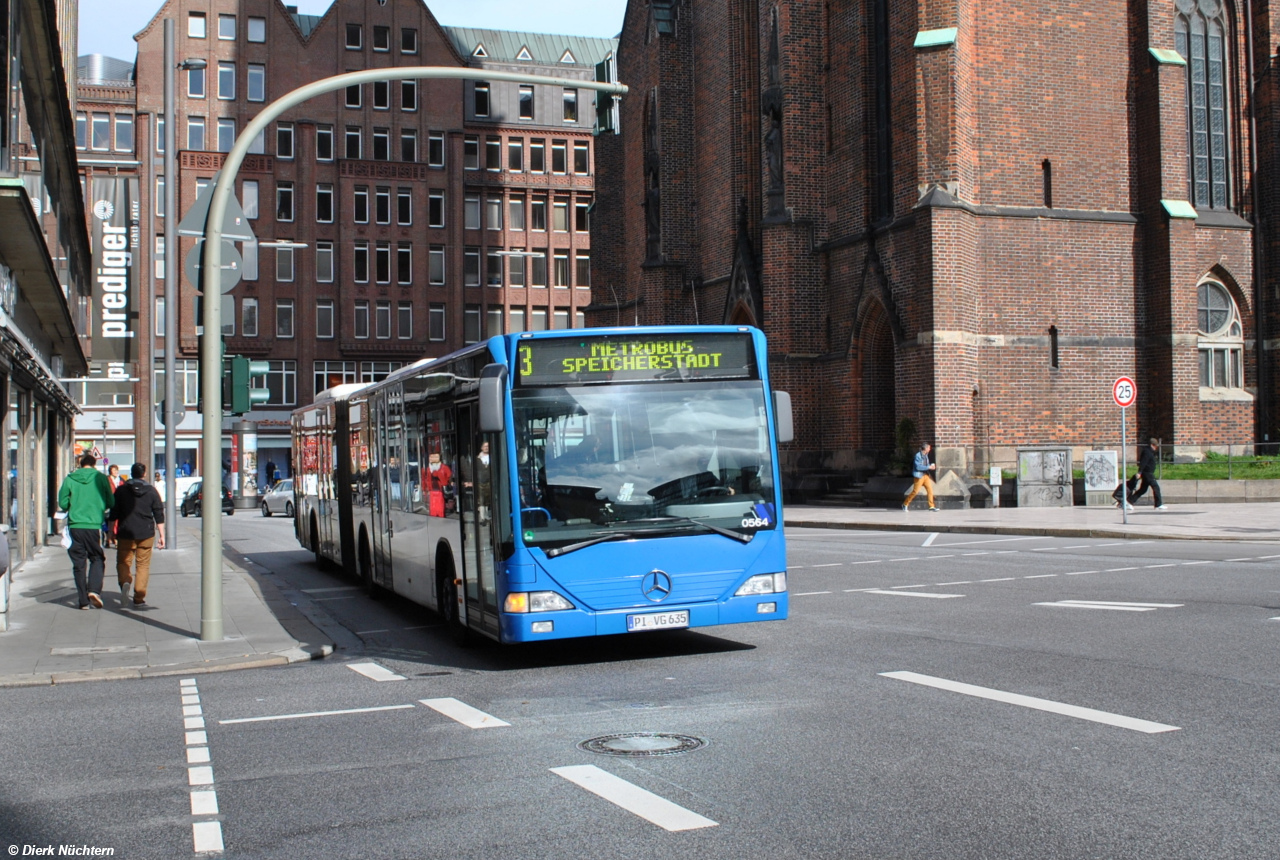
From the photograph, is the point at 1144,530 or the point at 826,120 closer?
the point at 1144,530

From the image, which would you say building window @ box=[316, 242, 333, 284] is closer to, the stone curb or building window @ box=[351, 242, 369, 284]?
building window @ box=[351, 242, 369, 284]

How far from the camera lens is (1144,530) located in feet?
73.3

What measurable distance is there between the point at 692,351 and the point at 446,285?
62746mm

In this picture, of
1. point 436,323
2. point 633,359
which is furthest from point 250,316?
point 633,359

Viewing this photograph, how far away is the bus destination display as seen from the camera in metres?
10.2

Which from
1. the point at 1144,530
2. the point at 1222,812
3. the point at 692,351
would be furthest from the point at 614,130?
the point at 1144,530

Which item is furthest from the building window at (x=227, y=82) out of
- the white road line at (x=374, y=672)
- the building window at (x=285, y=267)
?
the white road line at (x=374, y=672)

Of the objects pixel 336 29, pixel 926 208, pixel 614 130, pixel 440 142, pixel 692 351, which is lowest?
pixel 692 351

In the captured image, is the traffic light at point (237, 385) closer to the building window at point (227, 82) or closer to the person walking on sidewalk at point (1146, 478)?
the person walking on sidewalk at point (1146, 478)

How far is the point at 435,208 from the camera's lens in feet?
235

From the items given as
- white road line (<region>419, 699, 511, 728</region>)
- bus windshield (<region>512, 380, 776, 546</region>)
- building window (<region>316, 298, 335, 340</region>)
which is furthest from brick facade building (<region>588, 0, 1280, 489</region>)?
building window (<region>316, 298, 335, 340</region>)

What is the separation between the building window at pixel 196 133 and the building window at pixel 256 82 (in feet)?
8.98

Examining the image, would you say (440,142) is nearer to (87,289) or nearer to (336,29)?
(336,29)

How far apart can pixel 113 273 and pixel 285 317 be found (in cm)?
4136
